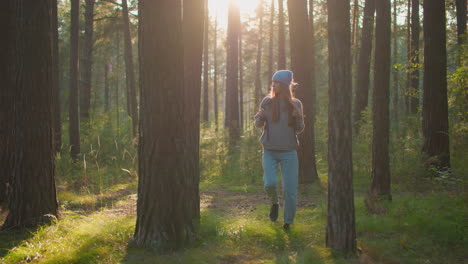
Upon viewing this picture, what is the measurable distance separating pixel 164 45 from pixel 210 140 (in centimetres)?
1252

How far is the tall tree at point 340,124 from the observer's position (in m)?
4.49

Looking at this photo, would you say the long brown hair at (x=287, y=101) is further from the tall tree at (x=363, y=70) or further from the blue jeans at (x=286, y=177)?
the tall tree at (x=363, y=70)

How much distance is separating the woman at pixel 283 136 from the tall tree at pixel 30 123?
3.29 meters

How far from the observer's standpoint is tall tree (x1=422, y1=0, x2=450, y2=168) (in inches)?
394

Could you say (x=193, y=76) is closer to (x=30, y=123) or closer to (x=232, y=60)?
(x=30, y=123)

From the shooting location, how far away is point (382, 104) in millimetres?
7113

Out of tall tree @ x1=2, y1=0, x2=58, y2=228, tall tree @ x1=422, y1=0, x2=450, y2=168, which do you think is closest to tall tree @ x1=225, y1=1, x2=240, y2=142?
tall tree @ x1=422, y1=0, x2=450, y2=168

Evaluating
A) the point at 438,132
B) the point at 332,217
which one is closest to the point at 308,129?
the point at 438,132

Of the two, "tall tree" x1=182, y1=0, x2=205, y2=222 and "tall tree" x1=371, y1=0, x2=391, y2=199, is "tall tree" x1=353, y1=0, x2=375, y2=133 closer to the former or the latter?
"tall tree" x1=371, y1=0, x2=391, y2=199

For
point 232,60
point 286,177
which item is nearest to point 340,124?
point 286,177

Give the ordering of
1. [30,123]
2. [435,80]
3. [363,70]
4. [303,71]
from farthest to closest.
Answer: [363,70] → [435,80] → [303,71] → [30,123]

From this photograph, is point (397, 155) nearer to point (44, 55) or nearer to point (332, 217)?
point (332, 217)

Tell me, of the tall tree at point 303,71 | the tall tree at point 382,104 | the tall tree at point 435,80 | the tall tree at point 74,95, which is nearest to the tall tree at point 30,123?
the tall tree at point 382,104

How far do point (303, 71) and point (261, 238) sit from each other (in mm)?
5510
